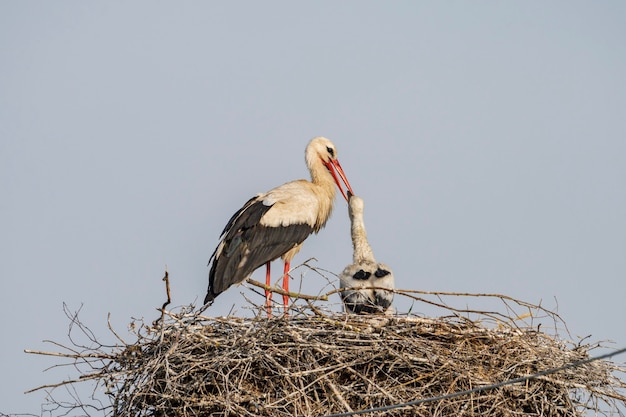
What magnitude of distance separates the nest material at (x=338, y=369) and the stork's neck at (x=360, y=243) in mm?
1529

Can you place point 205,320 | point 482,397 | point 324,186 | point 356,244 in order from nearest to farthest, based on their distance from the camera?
point 482,397, point 205,320, point 356,244, point 324,186

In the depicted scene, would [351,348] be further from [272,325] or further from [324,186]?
[324,186]

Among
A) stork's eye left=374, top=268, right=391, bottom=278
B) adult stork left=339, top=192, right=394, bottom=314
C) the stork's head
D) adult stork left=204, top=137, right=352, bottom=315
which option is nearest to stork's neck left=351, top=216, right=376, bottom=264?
adult stork left=339, top=192, right=394, bottom=314

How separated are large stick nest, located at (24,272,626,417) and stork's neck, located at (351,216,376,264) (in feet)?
4.98

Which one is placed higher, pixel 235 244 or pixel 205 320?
pixel 235 244

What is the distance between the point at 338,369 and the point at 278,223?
2802mm

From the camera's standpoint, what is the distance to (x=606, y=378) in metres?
7.48

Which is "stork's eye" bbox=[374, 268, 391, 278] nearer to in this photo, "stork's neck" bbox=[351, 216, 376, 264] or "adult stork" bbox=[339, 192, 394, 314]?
"adult stork" bbox=[339, 192, 394, 314]

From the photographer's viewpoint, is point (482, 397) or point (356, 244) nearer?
point (482, 397)

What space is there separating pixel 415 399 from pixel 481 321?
86 centimetres

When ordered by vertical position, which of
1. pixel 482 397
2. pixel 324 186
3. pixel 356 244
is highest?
pixel 324 186

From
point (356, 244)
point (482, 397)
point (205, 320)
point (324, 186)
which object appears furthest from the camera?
point (324, 186)

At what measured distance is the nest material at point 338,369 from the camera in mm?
7172

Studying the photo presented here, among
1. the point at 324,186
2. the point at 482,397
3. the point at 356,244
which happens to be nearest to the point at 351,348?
the point at 482,397
